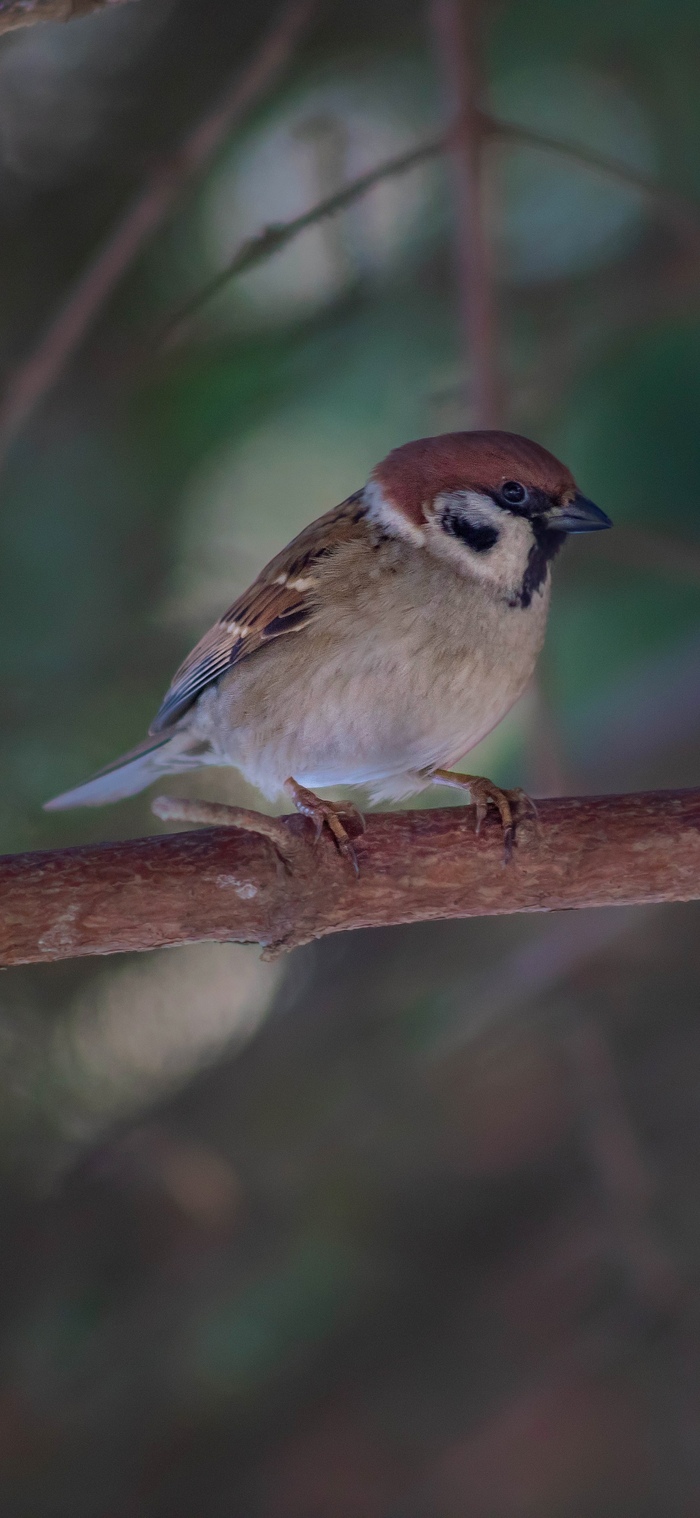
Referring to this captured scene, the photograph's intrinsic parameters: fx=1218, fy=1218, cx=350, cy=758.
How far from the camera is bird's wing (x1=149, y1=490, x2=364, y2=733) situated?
182cm

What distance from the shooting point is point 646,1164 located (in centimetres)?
226

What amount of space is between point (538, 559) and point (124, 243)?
76cm

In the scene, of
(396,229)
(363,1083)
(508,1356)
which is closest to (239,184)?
(396,229)

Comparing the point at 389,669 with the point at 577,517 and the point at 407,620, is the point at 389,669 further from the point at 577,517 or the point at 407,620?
the point at 577,517

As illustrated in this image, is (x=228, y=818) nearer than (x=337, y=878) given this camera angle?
Yes

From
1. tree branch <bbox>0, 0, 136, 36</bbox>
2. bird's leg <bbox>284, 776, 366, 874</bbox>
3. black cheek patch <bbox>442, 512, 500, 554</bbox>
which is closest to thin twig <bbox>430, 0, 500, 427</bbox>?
black cheek patch <bbox>442, 512, 500, 554</bbox>

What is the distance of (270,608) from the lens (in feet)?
6.06

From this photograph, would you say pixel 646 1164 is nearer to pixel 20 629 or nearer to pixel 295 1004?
pixel 295 1004

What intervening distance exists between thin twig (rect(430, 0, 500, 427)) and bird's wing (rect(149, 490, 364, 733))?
1.09 ft

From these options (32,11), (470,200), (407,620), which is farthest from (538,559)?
(32,11)

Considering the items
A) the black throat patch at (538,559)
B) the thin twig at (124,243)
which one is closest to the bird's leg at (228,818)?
the black throat patch at (538,559)

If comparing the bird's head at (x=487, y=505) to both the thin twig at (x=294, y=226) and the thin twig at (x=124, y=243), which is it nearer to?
the thin twig at (x=294, y=226)

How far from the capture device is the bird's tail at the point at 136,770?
199cm

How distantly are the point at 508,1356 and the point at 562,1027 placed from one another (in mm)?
603
